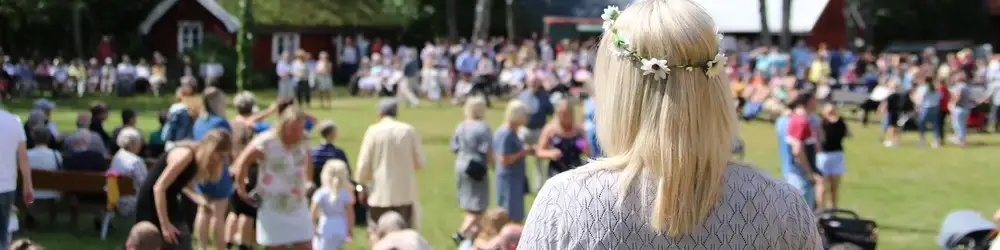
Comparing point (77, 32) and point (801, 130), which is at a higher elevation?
point (77, 32)

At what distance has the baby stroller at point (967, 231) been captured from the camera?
819 cm

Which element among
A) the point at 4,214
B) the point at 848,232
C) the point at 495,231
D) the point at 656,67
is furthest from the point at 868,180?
the point at 656,67

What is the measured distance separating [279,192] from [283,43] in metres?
34.9

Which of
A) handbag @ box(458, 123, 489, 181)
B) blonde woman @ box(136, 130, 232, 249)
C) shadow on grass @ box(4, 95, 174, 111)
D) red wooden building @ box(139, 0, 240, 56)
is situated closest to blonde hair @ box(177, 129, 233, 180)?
blonde woman @ box(136, 130, 232, 249)

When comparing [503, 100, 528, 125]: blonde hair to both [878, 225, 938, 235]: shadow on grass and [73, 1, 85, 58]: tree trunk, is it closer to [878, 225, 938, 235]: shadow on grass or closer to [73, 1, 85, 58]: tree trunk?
[878, 225, 938, 235]: shadow on grass

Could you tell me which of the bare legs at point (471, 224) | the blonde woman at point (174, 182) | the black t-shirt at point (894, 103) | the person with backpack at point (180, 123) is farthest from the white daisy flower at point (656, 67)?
the black t-shirt at point (894, 103)

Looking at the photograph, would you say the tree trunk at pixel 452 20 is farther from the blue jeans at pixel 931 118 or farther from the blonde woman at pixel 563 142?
the blonde woman at pixel 563 142

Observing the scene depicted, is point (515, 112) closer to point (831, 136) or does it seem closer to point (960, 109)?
point (831, 136)

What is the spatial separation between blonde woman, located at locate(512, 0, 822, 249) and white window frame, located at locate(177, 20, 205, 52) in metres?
40.4

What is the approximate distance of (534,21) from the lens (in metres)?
50.4

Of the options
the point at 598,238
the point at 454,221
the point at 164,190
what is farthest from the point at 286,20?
the point at 598,238

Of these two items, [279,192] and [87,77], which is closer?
[279,192]

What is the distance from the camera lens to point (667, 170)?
2295 mm

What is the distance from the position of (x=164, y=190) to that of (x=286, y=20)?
116 feet
